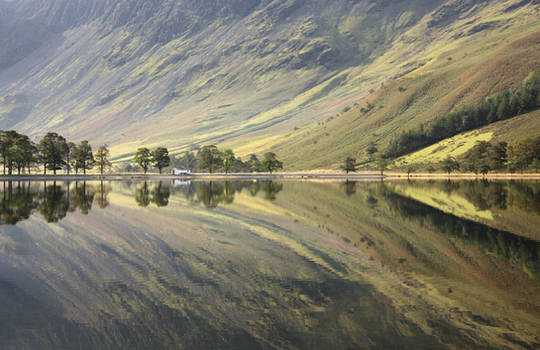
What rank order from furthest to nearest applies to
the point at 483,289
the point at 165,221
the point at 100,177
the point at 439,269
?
the point at 100,177 < the point at 165,221 < the point at 439,269 < the point at 483,289

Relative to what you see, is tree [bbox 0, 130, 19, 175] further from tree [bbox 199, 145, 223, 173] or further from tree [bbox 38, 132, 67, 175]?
tree [bbox 199, 145, 223, 173]

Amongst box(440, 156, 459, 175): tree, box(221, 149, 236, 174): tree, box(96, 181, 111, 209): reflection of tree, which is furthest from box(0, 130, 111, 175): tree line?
box(440, 156, 459, 175): tree

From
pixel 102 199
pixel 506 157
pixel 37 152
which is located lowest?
pixel 102 199

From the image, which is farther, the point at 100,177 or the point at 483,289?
the point at 100,177

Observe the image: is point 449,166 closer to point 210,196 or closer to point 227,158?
point 227,158

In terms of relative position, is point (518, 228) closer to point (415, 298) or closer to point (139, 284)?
point (415, 298)

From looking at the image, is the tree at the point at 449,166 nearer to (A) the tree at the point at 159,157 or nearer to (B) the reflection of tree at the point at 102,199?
(A) the tree at the point at 159,157

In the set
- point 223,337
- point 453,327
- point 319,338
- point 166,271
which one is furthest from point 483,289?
point 166,271

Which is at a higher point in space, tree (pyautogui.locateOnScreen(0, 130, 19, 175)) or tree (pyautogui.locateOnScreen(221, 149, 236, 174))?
tree (pyautogui.locateOnScreen(0, 130, 19, 175))

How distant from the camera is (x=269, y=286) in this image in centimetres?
1859

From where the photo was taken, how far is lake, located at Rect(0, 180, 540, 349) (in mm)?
13844

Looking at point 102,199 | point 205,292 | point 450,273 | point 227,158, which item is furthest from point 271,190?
point 227,158

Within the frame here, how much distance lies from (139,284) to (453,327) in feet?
39.4

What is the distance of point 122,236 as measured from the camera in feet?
98.3
